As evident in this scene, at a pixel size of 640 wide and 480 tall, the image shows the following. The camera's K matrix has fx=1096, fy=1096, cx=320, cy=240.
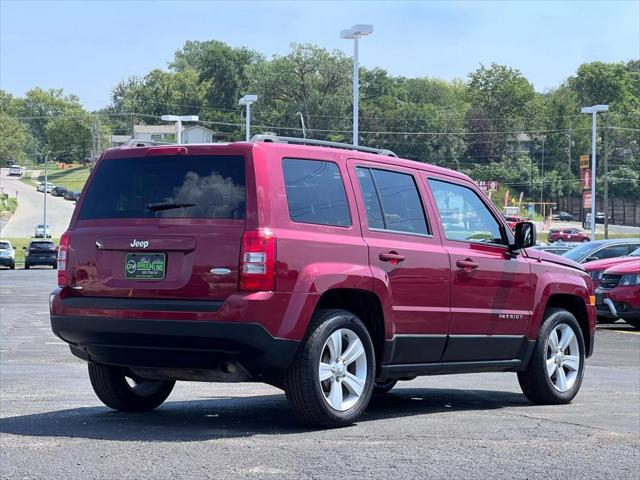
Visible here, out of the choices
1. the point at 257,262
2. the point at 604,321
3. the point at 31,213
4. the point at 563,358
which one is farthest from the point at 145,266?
the point at 31,213

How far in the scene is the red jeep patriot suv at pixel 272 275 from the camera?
688 centimetres

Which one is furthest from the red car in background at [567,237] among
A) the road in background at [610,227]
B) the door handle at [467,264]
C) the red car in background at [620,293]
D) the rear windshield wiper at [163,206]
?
the rear windshield wiper at [163,206]

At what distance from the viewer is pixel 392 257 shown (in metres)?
7.72

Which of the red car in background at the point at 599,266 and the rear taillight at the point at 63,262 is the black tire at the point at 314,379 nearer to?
the rear taillight at the point at 63,262

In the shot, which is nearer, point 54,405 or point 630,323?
point 54,405

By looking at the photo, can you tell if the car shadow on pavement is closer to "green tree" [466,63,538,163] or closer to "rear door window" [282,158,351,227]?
"rear door window" [282,158,351,227]

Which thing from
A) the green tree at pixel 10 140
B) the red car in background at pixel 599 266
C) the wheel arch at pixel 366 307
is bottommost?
the red car in background at pixel 599 266

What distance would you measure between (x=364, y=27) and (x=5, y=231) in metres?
75.8

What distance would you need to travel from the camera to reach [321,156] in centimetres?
761

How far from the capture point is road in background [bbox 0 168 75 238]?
330 ft

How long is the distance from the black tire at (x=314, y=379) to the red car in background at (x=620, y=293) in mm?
13791

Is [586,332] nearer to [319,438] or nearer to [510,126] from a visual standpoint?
[319,438]

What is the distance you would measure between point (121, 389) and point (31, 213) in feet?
357

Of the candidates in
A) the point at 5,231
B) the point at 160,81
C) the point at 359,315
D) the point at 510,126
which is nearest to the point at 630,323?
the point at 359,315
